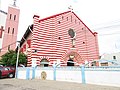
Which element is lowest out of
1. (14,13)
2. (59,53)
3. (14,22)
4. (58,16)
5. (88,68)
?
(88,68)

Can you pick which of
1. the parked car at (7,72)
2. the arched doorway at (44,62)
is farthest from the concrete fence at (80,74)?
the arched doorway at (44,62)

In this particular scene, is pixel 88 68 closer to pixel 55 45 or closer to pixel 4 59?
pixel 55 45

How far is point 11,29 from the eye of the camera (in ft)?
111

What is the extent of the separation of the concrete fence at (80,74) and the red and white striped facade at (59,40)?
2.21 metres

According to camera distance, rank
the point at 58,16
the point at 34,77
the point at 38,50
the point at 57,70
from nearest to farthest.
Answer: the point at 57,70, the point at 34,77, the point at 38,50, the point at 58,16

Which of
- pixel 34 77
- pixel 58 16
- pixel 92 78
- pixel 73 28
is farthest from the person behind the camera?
pixel 73 28

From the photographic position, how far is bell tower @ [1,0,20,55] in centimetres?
3247

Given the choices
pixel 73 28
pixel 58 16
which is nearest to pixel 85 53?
pixel 73 28

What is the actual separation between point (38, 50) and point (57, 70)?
5.22m

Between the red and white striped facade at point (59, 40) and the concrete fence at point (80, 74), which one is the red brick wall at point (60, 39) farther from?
the concrete fence at point (80, 74)

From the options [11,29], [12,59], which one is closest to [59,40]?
[12,59]

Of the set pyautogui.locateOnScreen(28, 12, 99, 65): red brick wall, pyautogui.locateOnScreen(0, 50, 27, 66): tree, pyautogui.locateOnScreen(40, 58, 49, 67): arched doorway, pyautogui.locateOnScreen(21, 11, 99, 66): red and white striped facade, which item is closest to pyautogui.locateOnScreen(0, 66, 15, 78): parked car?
pyautogui.locateOnScreen(0, 50, 27, 66): tree

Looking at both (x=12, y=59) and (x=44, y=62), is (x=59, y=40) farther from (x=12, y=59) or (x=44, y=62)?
(x=12, y=59)

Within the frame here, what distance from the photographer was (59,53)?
783 inches
